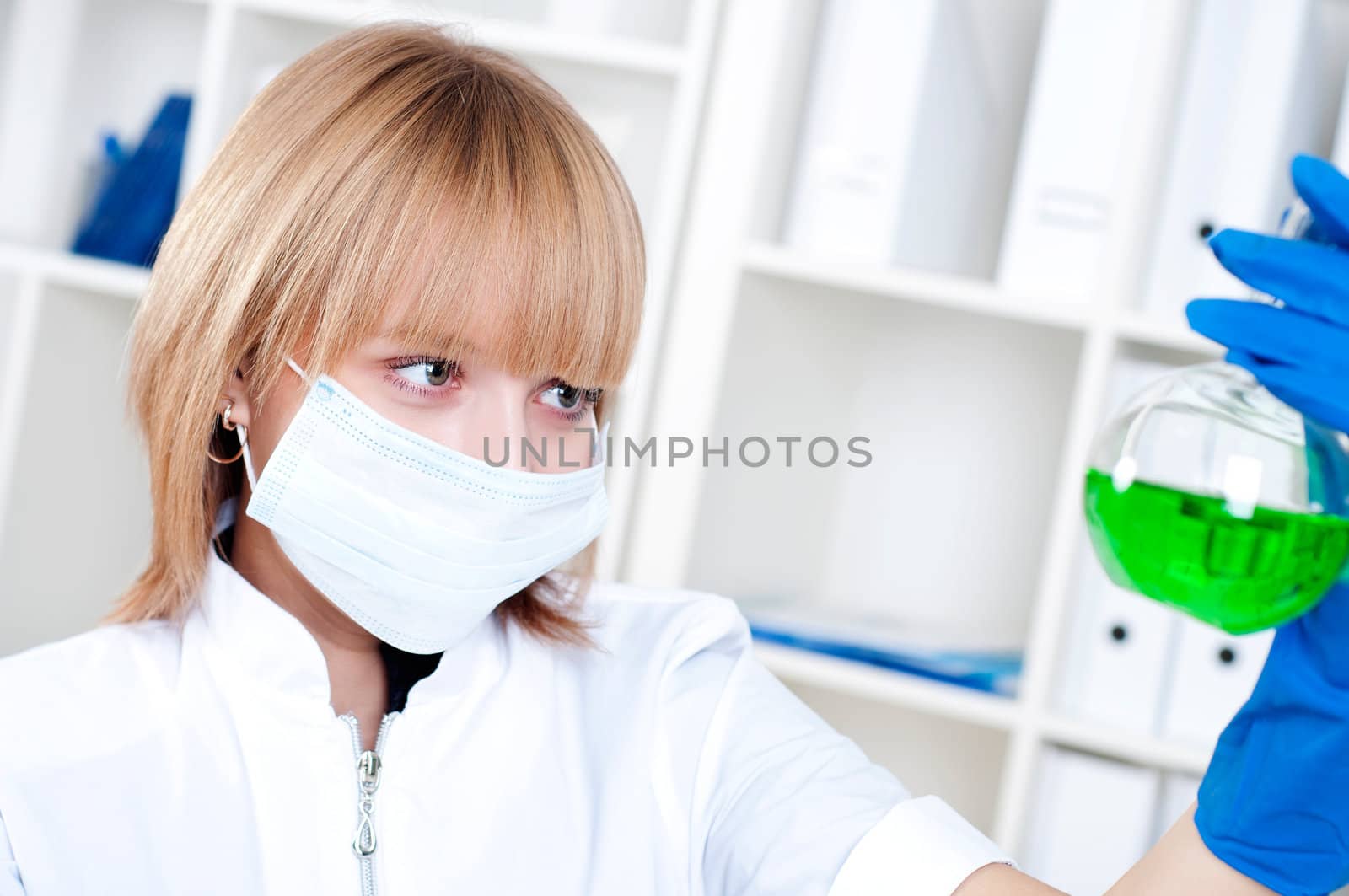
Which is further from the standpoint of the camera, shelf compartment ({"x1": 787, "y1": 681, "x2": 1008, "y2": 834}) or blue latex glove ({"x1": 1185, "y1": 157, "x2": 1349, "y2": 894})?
shelf compartment ({"x1": 787, "y1": 681, "x2": 1008, "y2": 834})

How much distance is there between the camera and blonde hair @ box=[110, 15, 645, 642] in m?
0.79

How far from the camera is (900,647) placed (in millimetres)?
1408

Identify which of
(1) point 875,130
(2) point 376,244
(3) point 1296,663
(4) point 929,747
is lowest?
(4) point 929,747

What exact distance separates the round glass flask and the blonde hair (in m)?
0.39

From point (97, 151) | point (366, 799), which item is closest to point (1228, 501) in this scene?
point (366, 799)

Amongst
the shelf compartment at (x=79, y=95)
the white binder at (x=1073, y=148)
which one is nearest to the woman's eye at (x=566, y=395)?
the white binder at (x=1073, y=148)

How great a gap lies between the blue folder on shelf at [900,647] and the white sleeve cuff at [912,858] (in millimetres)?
564

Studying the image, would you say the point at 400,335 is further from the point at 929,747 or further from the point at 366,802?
the point at 929,747

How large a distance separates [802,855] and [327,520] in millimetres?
402

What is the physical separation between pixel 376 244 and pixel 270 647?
30 centimetres

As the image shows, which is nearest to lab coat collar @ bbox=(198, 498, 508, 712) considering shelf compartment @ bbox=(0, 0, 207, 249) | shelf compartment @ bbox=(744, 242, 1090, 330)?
shelf compartment @ bbox=(744, 242, 1090, 330)

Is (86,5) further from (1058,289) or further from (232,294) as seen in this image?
(1058,289)

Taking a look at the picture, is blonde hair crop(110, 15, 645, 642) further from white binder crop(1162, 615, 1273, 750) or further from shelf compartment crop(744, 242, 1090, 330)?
white binder crop(1162, 615, 1273, 750)

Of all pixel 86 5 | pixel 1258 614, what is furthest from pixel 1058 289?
pixel 86 5
